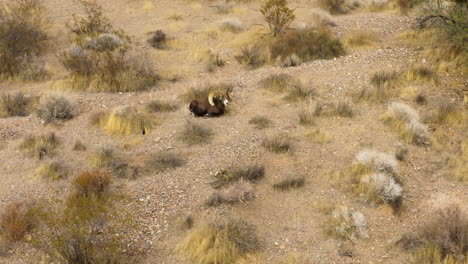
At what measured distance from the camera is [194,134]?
358 inches

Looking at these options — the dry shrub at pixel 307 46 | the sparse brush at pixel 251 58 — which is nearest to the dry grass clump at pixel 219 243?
the sparse brush at pixel 251 58

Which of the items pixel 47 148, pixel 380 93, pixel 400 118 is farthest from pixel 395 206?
pixel 47 148

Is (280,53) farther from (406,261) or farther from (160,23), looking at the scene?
(406,261)

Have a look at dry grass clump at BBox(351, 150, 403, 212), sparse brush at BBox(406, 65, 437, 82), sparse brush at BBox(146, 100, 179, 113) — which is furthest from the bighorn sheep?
sparse brush at BBox(406, 65, 437, 82)

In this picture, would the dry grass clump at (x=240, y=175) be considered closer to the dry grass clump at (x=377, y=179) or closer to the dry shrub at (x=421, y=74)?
the dry grass clump at (x=377, y=179)

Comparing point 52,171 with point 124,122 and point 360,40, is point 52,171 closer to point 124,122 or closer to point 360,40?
point 124,122

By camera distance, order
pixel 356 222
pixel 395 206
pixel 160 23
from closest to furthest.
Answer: pixel 356 222 < pixel 395 206 < pixel 160 23

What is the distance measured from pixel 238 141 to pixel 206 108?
153 cm

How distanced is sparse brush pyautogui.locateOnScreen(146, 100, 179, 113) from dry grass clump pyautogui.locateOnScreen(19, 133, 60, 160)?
2.34m

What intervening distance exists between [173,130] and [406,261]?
5572mm

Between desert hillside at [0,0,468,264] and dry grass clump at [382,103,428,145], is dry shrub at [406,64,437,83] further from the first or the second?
dry grass clump at [382,103,428,145]

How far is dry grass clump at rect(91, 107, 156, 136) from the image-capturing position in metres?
9.50

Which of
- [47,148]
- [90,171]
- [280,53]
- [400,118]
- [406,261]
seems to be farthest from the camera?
[280,53]

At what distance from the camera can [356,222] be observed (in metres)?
6.63
